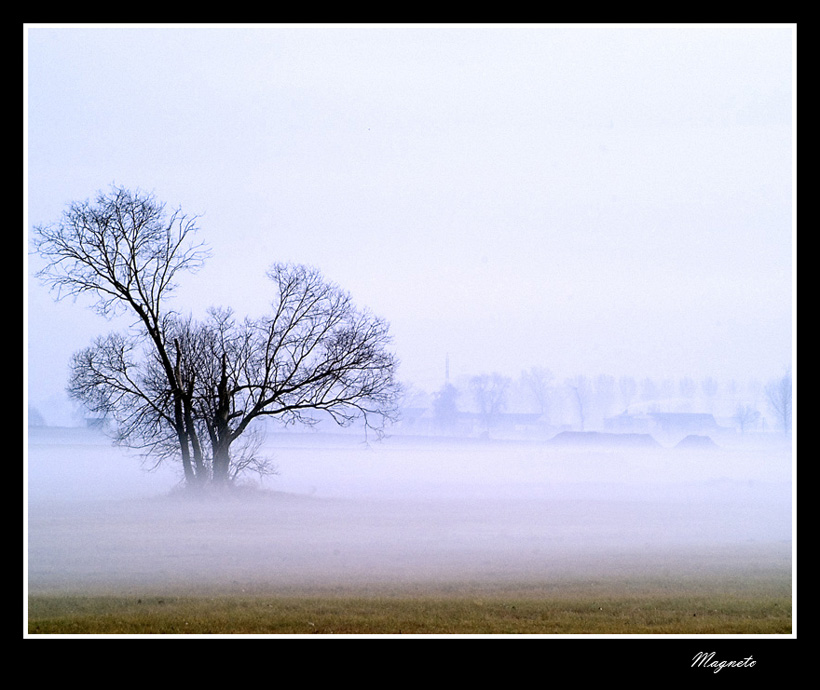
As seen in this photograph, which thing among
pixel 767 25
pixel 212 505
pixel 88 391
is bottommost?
pixel 212 505

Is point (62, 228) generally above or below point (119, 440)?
above

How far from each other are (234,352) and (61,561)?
4062 millimetres

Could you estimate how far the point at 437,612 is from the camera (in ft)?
33.6

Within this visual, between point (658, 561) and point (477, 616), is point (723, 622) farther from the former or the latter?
point (477, 616)

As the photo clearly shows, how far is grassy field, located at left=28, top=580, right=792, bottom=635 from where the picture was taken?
392 inches

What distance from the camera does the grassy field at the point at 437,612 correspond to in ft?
32.7

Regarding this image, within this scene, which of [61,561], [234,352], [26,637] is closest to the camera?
[26,637]

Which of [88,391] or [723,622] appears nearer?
[723,622]

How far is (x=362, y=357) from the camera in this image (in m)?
12.8

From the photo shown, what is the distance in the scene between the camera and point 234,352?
41.5 ft
